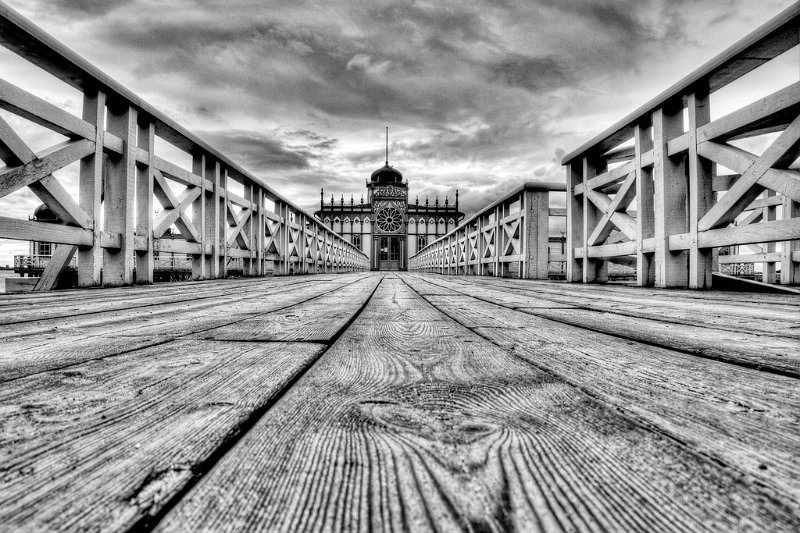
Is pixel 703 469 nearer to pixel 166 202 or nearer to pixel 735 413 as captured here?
pixel 735 413

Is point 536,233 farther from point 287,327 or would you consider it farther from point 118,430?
point 118,430

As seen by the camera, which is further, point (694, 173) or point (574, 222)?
point (574, 222)

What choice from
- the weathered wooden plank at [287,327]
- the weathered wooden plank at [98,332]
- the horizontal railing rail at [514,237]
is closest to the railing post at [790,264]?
the horizontal railing rail at [514,237]

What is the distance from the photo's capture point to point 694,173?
11.5 ft

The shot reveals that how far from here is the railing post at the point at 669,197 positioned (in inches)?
150

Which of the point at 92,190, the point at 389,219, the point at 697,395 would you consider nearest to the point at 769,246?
the point at 697,395

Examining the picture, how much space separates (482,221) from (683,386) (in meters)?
9.85

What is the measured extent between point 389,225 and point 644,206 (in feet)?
109

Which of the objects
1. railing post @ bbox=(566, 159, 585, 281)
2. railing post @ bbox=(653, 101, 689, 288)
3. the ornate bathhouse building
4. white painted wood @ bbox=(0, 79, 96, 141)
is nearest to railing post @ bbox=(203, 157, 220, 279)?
white painted wood @ bbox=(0, 79, 96, 141)

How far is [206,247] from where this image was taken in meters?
5.88

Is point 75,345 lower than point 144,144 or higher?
lower

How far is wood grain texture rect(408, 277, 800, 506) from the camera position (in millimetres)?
393

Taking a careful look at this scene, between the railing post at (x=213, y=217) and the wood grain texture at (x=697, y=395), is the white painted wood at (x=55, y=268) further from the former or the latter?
the wood grain texture at (x=697, y=395)

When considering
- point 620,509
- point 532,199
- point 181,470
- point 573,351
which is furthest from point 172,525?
point 532,199
